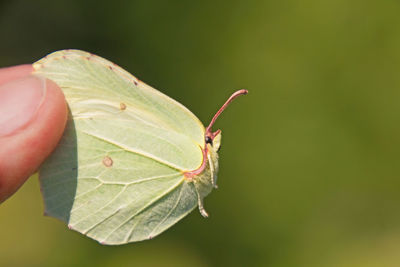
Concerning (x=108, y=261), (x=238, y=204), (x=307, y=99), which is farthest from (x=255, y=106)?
(x=108, y=261)

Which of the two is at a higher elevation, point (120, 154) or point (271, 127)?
point (120, 154)

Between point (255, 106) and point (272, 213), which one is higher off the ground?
point (255, 106)

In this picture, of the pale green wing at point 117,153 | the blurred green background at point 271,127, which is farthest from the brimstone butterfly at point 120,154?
the blurred green background at point 271,127

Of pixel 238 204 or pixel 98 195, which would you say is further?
pixel 238 204

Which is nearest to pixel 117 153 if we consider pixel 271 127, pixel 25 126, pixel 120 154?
pixel 120 154

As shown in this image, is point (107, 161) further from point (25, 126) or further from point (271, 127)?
point (271, 127)

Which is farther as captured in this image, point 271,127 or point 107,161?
point 271,127

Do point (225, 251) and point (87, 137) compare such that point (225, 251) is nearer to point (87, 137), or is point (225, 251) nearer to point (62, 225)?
point (62, 225)

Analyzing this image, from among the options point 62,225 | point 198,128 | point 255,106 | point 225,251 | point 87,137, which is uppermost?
point 198,128
